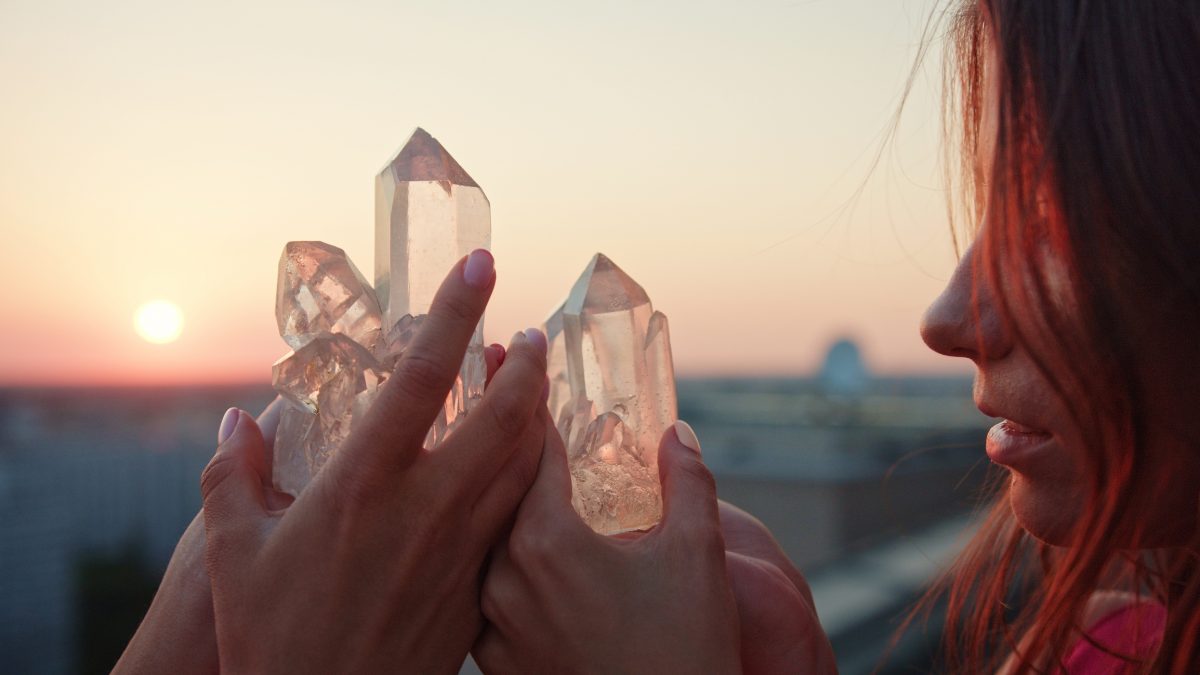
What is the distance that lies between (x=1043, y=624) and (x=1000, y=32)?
0.65 metres

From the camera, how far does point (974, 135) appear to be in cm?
98

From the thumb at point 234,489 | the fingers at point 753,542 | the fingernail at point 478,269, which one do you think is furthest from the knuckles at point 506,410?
the fingers at point 753,542

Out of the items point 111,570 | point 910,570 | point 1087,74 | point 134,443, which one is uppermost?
point 1087,74

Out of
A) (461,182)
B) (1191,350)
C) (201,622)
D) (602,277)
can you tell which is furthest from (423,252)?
(1191,350)

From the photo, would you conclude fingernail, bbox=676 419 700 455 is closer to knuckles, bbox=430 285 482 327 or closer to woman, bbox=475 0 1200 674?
woman, bbox=475 0 1200 674

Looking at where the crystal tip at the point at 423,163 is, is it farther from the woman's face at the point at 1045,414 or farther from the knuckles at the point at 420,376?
the woman's face at the point at 1045,414

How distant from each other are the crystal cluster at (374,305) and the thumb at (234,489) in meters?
0.03

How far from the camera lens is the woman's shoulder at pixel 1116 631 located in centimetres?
114

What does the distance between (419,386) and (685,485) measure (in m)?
0.28

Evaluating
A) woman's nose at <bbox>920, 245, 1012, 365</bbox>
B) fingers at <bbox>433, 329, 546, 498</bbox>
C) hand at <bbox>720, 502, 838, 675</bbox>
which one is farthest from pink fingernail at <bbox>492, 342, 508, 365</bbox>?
woman's nose at <bbox>920, 245, 1012, 365</bbox>

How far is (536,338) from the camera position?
0.84 m

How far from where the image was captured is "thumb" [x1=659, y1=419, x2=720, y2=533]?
817mm

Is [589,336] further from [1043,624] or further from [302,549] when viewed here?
[1043,624]

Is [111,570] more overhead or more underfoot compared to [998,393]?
more underfoot
